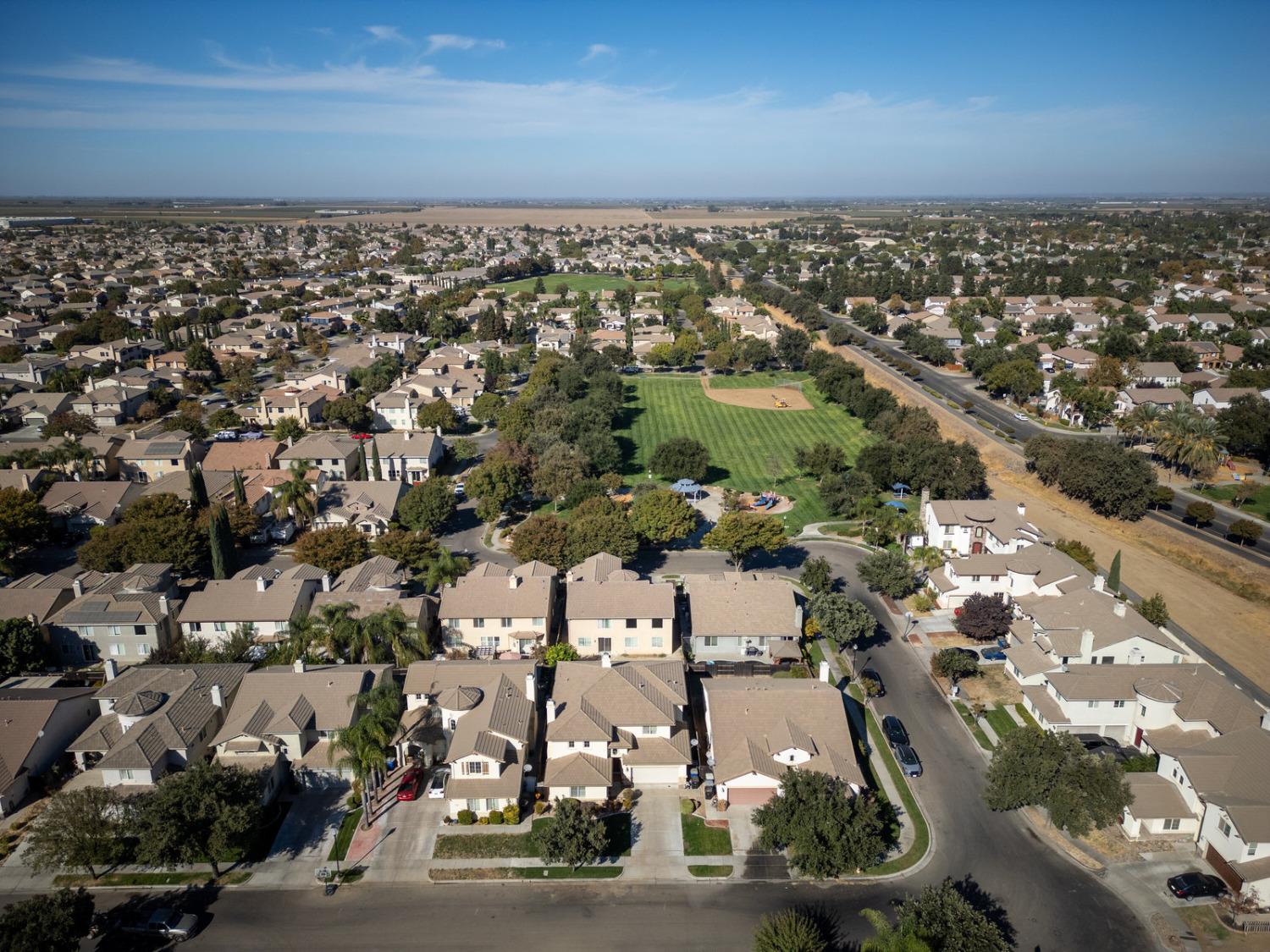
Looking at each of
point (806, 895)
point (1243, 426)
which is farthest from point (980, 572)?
point (1243, 426)

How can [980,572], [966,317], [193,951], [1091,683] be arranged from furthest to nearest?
1. [966,317]
2. [980,572]
3. [1091,683]
4. [193,951]

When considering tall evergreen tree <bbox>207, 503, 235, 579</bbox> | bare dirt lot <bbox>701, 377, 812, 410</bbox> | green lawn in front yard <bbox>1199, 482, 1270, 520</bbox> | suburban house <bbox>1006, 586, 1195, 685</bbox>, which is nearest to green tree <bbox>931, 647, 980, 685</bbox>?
suburban house <bbox>1006, 586, 1195, 685</bbox>

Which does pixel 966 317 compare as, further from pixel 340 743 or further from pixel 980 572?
pixel 340 743

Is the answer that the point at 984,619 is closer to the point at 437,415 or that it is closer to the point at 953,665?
the point at 953,665

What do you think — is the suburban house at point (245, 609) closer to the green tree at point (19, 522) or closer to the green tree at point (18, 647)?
the green tree at point (18, 647)

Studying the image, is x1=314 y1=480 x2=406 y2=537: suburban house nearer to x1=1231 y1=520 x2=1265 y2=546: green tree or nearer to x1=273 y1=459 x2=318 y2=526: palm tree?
x1=273 y1=459 x2=318 y2=526: palm tree
